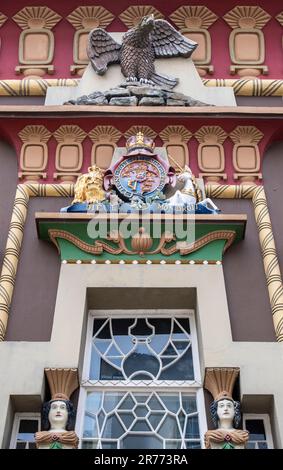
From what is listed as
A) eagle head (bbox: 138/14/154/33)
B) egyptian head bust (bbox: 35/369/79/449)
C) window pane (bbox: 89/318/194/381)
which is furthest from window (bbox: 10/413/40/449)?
eagle head (bbox: 138/14/154/33)

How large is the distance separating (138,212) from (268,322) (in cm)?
198

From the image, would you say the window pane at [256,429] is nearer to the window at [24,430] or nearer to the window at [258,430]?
the window at [258,430]

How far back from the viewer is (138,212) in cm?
905

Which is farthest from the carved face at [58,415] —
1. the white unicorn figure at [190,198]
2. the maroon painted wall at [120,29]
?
the maroon painted wall at [120,29]

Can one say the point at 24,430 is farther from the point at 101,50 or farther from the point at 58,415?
the point at 101,50

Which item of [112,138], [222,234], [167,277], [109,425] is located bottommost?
[109,425]

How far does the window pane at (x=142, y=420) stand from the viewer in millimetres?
7535

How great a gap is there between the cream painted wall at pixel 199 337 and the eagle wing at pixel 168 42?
3.90m

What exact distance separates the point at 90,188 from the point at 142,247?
1107 millimetres

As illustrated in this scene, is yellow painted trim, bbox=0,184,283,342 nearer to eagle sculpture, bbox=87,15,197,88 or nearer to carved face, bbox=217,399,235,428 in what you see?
carved face, bbox=217,399,235,428

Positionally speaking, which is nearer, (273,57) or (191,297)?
(191,297)
